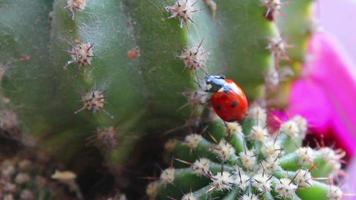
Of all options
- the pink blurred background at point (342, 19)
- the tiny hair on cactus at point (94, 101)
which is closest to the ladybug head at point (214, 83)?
the tiny hair on cactus at point (94, 101)

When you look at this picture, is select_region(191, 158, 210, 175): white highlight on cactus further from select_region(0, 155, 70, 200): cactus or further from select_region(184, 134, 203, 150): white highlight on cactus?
select_region(0, 155, 70, 200): cactus

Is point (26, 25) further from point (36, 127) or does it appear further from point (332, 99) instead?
point (332, 99)

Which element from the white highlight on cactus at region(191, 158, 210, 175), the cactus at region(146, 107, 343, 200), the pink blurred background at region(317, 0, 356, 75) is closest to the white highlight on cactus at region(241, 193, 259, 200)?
the cactus at region(146, 107, 343, 200)

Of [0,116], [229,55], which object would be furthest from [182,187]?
[0,116]

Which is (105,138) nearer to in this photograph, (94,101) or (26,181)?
(94,101)

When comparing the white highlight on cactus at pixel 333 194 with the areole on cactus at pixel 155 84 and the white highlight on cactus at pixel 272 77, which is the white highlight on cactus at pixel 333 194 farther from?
the white highlight on cactus at pixel 272 77
